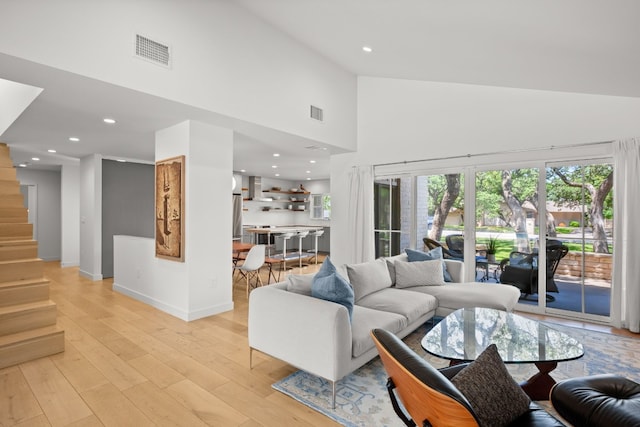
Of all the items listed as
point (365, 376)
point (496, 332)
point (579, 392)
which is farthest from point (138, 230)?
point (579, 392)

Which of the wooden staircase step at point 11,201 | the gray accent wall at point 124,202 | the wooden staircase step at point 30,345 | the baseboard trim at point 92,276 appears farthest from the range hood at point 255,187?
the wooden staircase step at point 30,345

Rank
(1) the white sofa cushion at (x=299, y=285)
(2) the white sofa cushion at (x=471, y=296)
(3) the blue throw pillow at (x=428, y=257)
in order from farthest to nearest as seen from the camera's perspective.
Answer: (3) the blue throw pillow at (x=428, y=257) < (2) the white sofa cushion at (x=471, y=296) < (1) the white sofa cushion at (x=299, y=285)

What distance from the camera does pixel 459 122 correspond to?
16.6ft

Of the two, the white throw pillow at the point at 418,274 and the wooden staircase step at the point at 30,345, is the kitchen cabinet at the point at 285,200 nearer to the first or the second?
the white throw pillow at the point at 418,274

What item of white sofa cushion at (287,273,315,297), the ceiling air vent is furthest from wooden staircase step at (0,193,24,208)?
white sofa cushion at (287,273,315,297)

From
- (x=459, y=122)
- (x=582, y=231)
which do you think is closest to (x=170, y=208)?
(x=459, y=122)

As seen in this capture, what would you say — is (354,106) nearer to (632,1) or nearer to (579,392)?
(632,1)

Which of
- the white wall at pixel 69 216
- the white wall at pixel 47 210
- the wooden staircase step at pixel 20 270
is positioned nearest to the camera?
the wooden staircase step at pixel 20 270

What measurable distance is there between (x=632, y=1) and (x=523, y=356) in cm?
225

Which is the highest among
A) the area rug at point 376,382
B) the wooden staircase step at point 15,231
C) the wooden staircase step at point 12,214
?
the wooden staircase step at point 12,214

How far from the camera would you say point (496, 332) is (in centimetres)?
262

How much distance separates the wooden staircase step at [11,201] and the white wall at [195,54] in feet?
7.33

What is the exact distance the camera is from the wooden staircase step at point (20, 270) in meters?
3.29

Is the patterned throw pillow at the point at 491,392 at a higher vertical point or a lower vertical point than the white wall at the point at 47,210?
lower
